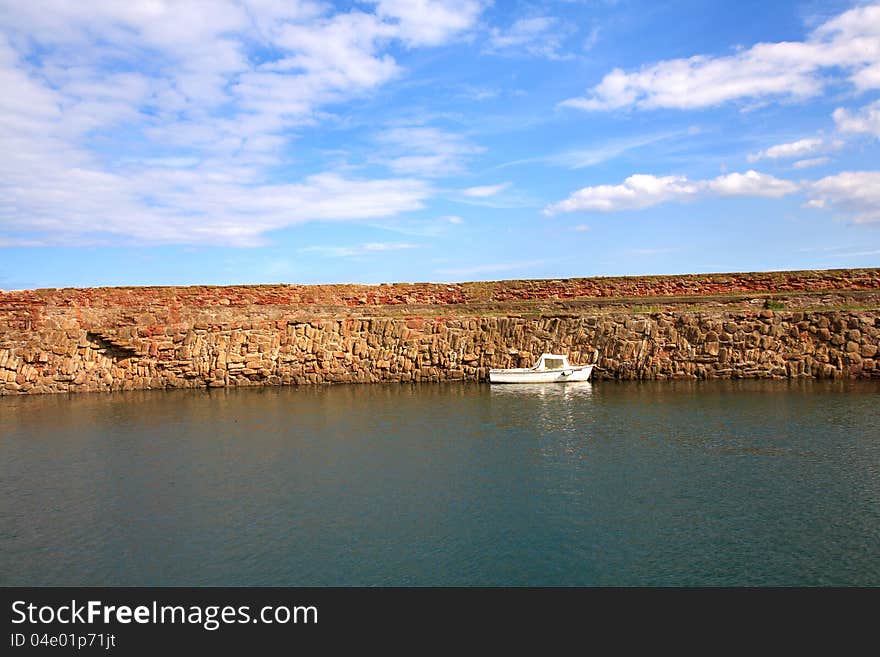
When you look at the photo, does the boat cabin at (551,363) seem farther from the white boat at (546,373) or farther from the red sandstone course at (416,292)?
the red sandstone course at (416,292)

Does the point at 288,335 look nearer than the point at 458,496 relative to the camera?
No

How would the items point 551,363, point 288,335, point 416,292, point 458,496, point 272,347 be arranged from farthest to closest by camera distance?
point 416,292
point 288,335
point 272,347
point 551,363
point 458,496

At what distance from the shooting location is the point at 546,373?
22641 millimetres

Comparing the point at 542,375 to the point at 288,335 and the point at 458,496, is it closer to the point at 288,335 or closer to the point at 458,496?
the point at 288,335

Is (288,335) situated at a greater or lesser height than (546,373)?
greater

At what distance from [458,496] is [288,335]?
1574 cm

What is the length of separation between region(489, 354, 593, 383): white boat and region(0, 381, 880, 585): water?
446 cm

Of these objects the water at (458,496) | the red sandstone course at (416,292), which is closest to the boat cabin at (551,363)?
the red sandstone course at (416,292)

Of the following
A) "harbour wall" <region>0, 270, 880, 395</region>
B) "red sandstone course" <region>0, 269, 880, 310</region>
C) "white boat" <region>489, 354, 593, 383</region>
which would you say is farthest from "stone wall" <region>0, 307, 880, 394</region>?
"white boat" <region>489, 354, 593, 383</region>

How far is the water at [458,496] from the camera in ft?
25.5

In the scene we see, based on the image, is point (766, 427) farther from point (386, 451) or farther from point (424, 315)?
point (424, 315)

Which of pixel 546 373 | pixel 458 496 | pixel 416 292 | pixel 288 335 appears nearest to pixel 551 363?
pixel 546 373
